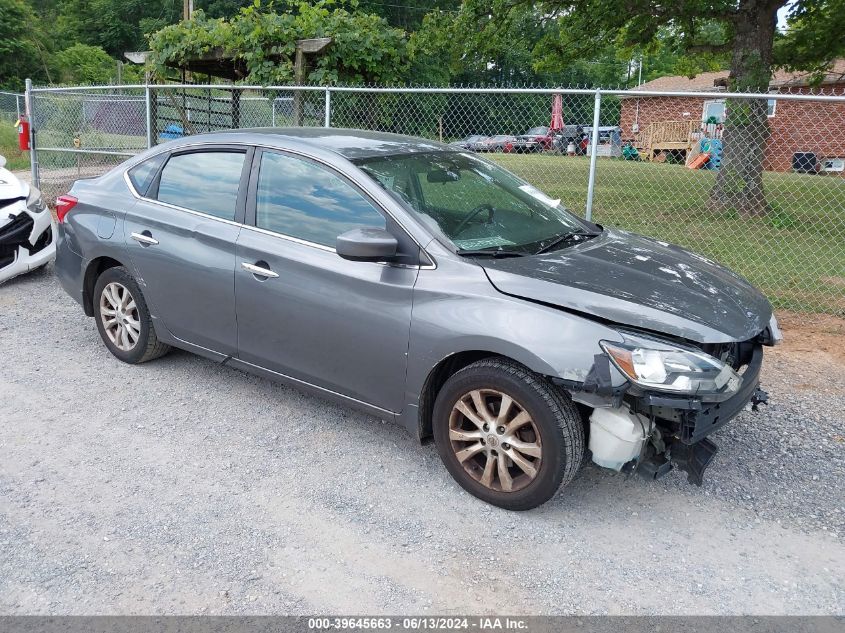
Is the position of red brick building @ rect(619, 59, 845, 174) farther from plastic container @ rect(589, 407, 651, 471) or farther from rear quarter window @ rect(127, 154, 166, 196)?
plastic container @ rect(589, 407, 651, 471)

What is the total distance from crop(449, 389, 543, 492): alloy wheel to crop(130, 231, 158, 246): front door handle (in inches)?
93.1

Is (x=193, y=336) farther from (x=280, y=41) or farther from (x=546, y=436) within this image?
(x=280, y=41)

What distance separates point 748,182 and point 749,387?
9659 millimetres

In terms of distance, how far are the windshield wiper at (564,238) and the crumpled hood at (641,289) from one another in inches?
2.8

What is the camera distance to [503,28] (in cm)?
1388

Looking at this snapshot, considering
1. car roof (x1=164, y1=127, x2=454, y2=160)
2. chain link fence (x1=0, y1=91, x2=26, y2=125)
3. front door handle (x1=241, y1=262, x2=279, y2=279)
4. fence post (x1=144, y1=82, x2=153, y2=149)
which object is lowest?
front door handle (x1=241, y1=262, x2=279, y2=279)

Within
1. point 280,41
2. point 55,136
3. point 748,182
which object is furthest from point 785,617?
point 55,136

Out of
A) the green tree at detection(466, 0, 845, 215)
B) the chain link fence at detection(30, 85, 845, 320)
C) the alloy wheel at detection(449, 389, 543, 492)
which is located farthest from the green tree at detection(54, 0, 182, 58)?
the alloy wheel at detection(449, 389, 543, 492)

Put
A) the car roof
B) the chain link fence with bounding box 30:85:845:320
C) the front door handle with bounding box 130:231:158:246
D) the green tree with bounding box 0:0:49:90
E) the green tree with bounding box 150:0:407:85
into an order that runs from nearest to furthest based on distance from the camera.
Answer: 1. the car roof
2. the front door handle with bounding box 130:231:158:246
3. the chain link fence with bounding box 30:85:845:320
4. the green tree with bounding box 150:0:407:85
5. the green tree with bounding box 0:0:49:90

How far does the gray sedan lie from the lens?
10.4 feet

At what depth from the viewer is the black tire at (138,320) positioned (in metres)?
4.82

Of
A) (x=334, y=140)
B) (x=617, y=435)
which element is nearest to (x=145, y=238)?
(x=334, y=140)

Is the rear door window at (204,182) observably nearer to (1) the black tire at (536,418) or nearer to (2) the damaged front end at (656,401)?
(1) the black tire at (536,418)

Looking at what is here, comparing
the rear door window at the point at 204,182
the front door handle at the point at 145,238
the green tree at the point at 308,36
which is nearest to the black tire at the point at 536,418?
the rear door window at the point at 204,182
